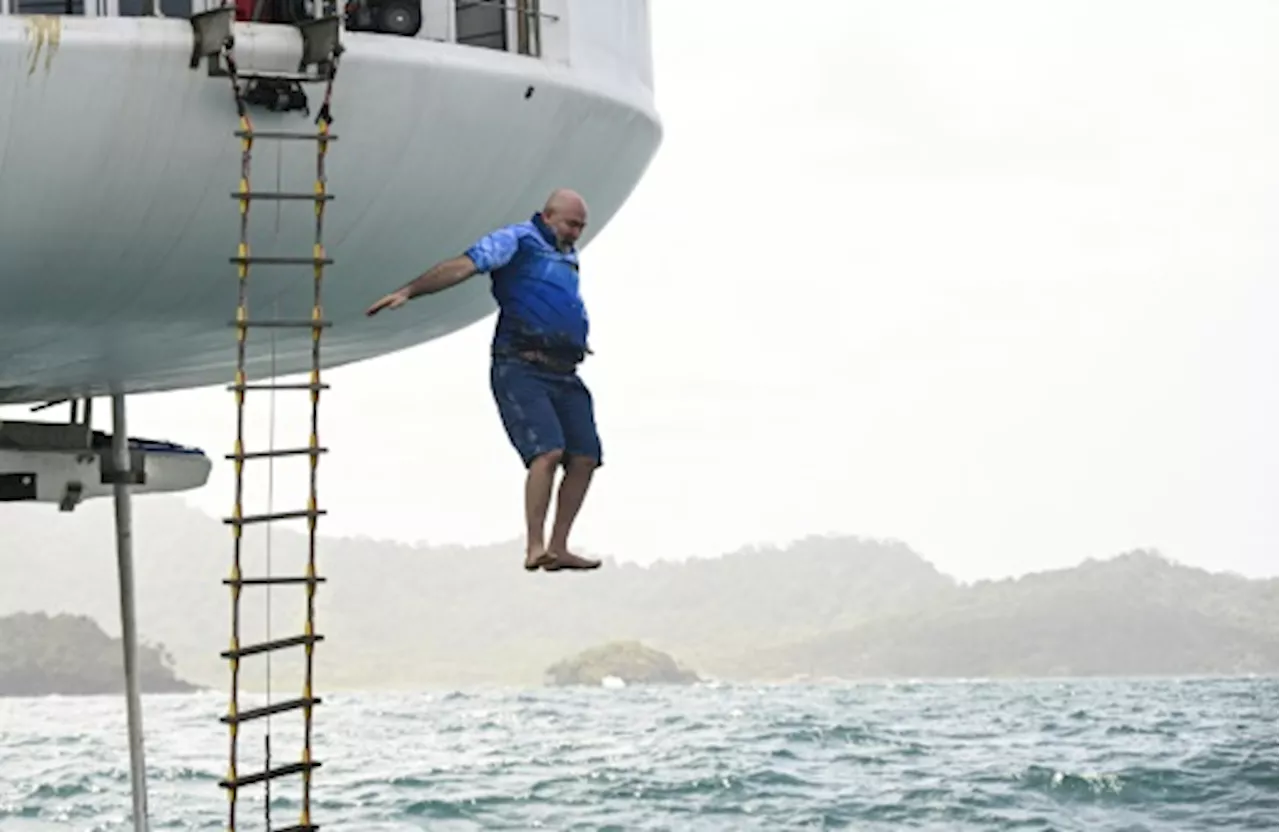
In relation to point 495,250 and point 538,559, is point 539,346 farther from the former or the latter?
point 538,559

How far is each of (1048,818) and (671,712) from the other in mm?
41500

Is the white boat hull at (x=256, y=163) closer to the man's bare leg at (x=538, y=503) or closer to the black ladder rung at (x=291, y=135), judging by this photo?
the black ladder rung at (x=291, y=135)

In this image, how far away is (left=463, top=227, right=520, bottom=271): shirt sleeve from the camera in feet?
47.3

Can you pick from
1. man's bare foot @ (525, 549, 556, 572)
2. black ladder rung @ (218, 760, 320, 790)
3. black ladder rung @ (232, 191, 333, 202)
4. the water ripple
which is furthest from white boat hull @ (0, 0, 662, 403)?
the water ripple

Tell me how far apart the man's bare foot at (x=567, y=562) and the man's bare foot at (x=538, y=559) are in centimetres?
1

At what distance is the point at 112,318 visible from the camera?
1741cm

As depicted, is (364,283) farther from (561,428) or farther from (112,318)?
(561,428)

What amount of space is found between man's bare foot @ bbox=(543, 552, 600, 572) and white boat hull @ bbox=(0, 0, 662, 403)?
2.47 metres

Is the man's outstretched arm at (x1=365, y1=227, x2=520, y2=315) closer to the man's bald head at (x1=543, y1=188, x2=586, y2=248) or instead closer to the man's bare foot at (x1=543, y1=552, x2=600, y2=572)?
the man's bald head at (x1=543, y1=188, x2=586, y2=248)

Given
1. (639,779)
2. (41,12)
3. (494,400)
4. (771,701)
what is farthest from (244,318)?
(771,701)

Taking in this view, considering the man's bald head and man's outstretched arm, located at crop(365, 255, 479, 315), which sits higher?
the man's bald head

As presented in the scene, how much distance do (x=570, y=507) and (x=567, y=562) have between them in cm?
26

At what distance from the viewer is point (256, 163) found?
15734mm

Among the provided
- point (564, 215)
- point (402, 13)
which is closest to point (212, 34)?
point (402, 13)
